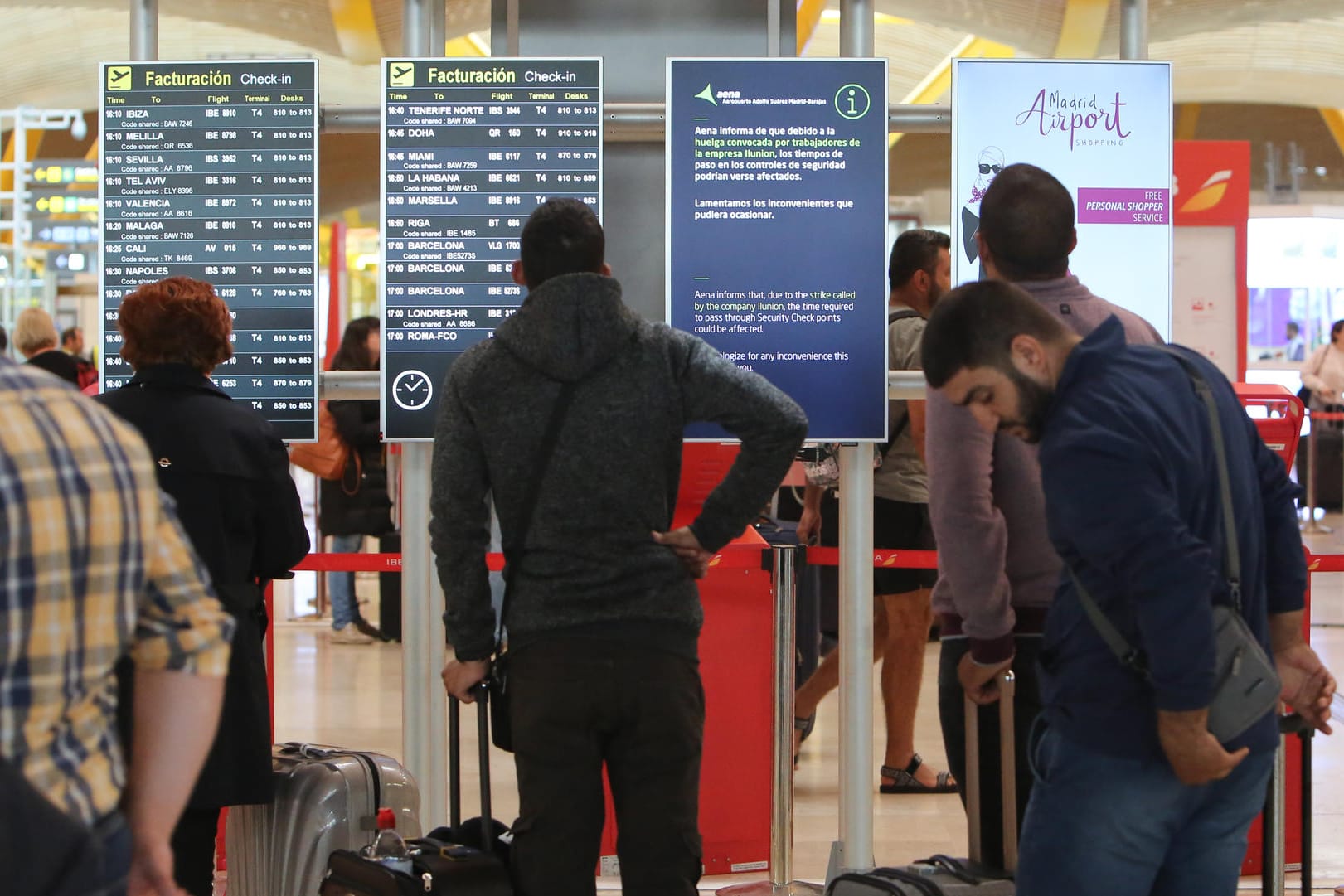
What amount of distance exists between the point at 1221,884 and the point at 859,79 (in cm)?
228

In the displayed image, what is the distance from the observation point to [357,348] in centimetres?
780

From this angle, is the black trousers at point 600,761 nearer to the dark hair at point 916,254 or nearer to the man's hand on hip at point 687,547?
the man's hand on hip at point 687,547

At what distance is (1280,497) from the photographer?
2146mm

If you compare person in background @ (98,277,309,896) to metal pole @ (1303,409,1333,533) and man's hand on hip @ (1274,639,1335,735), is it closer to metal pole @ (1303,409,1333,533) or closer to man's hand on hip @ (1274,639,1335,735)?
man's hand on hip @ (1274,639,1335,735)

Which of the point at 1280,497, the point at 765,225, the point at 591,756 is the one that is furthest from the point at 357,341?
the point at 1280,497

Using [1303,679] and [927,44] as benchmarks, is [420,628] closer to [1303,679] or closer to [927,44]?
[1303,679]

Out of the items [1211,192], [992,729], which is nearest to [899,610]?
[992,729]

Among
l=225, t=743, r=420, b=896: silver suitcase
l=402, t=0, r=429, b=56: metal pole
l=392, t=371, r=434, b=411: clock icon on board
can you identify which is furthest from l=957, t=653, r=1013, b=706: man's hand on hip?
l=402, t=0, r=429, b=56: metal pole

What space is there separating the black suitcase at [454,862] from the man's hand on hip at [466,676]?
0.06 ft

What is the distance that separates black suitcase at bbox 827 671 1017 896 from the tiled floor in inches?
60.5

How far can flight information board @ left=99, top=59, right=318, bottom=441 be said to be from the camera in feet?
12.5

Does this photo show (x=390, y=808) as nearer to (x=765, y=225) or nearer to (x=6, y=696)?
(x=765, y=225)

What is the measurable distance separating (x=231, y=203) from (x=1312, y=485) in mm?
10773

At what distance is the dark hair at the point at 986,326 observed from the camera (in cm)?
204
